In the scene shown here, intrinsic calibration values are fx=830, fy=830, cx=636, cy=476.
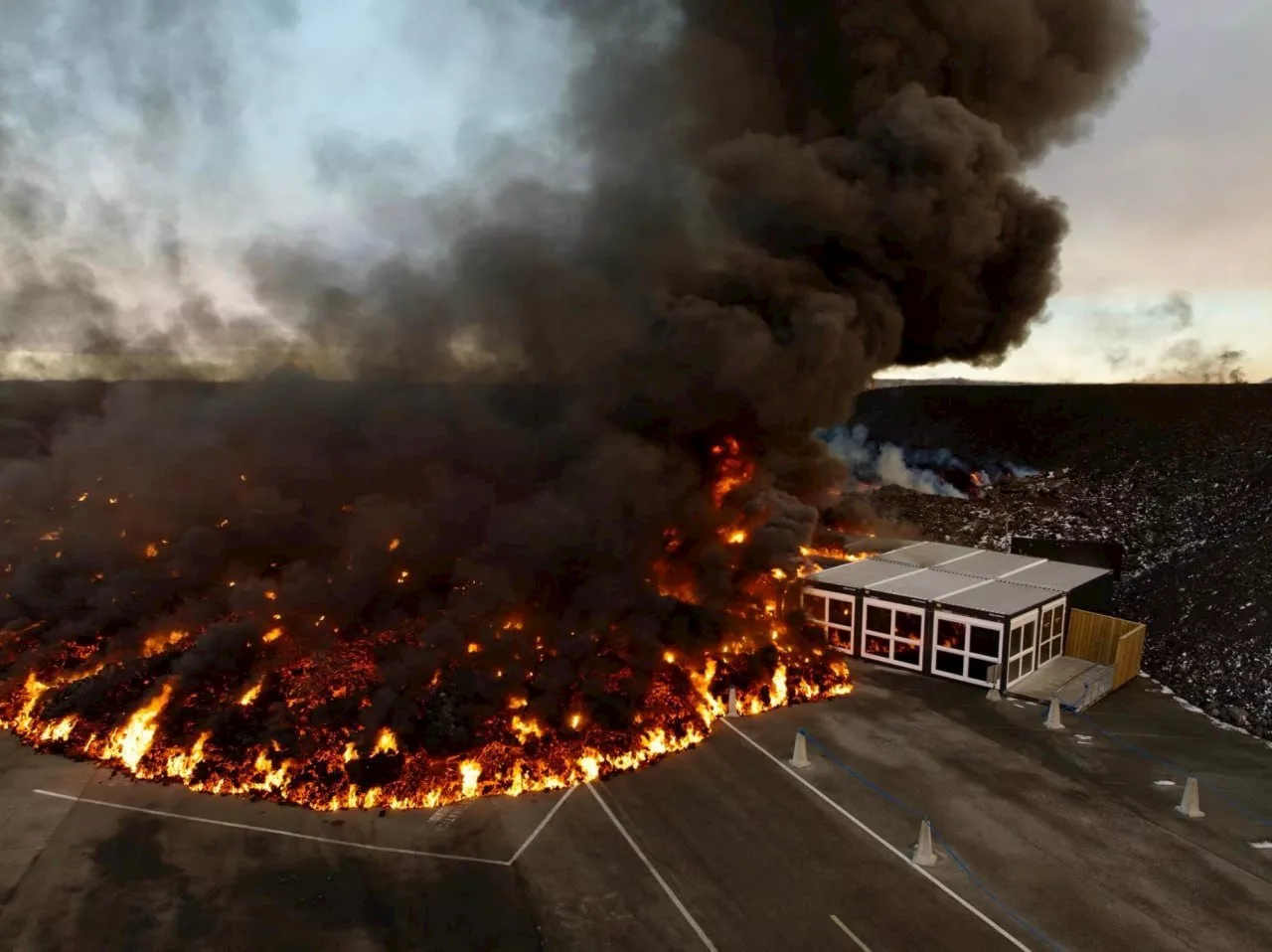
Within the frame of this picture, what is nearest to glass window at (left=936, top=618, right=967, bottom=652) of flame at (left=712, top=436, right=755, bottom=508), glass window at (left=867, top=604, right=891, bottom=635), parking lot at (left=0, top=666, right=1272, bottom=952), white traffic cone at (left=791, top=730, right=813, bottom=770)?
glass window at (left=867, top=604, right=891, bottom=635)

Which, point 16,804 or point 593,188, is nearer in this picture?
point 16,804

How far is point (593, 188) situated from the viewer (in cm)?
2306

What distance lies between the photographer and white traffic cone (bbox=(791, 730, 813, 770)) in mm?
14536

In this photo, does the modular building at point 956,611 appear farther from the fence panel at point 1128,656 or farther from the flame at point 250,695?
the flame at point 250,695

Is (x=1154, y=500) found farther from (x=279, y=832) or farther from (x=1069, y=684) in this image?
(x=279, y=832)

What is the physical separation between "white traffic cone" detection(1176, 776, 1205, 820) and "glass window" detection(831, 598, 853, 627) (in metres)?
8.34

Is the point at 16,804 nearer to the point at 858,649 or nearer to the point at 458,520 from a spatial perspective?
the point at 458,520

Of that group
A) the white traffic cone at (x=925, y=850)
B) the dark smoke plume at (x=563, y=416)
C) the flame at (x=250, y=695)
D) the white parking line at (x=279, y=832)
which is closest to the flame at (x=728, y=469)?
the dark smoke plume at (x=563, y=416)

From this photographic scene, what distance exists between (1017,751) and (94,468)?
25.0 metres

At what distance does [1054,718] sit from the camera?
16.2 meters

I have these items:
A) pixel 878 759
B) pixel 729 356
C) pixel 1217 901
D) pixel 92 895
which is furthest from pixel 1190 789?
pixel 92 895

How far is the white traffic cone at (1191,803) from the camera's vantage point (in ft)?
42.3

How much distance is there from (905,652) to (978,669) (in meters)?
1.81

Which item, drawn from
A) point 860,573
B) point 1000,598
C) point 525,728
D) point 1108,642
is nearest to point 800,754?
point 525,728
